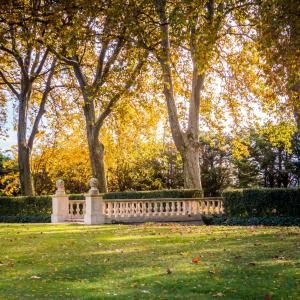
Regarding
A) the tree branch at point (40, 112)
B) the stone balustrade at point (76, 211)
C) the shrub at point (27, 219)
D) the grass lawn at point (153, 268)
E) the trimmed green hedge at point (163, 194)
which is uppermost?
the tree branch at point (40, 112)

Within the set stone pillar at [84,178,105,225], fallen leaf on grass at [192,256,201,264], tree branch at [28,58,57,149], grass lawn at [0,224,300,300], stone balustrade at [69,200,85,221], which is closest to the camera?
grass lawn at [0,224,300,300]

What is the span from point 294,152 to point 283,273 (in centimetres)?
4209

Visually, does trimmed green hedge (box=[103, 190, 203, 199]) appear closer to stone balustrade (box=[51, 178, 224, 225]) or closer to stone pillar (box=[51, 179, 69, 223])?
stone balustrade (box=[51, 178, 224, 225])

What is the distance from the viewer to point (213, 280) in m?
7.91

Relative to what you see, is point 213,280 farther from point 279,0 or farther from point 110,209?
point 110,209

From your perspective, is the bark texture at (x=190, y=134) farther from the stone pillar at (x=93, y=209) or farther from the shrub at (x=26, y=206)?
the shrub at (x=26, y=206)

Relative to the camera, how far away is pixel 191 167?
26922mm

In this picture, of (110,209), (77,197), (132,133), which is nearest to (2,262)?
(110,209)

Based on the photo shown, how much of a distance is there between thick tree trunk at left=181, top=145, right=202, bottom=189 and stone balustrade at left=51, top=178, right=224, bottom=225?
1.69 metres

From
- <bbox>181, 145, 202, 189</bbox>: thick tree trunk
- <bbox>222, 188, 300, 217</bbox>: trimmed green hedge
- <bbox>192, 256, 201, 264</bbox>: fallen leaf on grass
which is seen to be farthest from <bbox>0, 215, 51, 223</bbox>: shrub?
<bbox>192, 256, 201, 264</bbox>: fallen leaf on grass

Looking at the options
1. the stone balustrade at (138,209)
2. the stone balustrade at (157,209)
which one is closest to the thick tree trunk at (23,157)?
the stone balustrade at (138,209)

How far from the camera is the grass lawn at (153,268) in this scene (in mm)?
7199

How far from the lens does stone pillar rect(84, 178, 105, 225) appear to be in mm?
23500

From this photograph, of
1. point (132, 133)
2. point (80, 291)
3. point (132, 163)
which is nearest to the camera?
point (80, 291)
